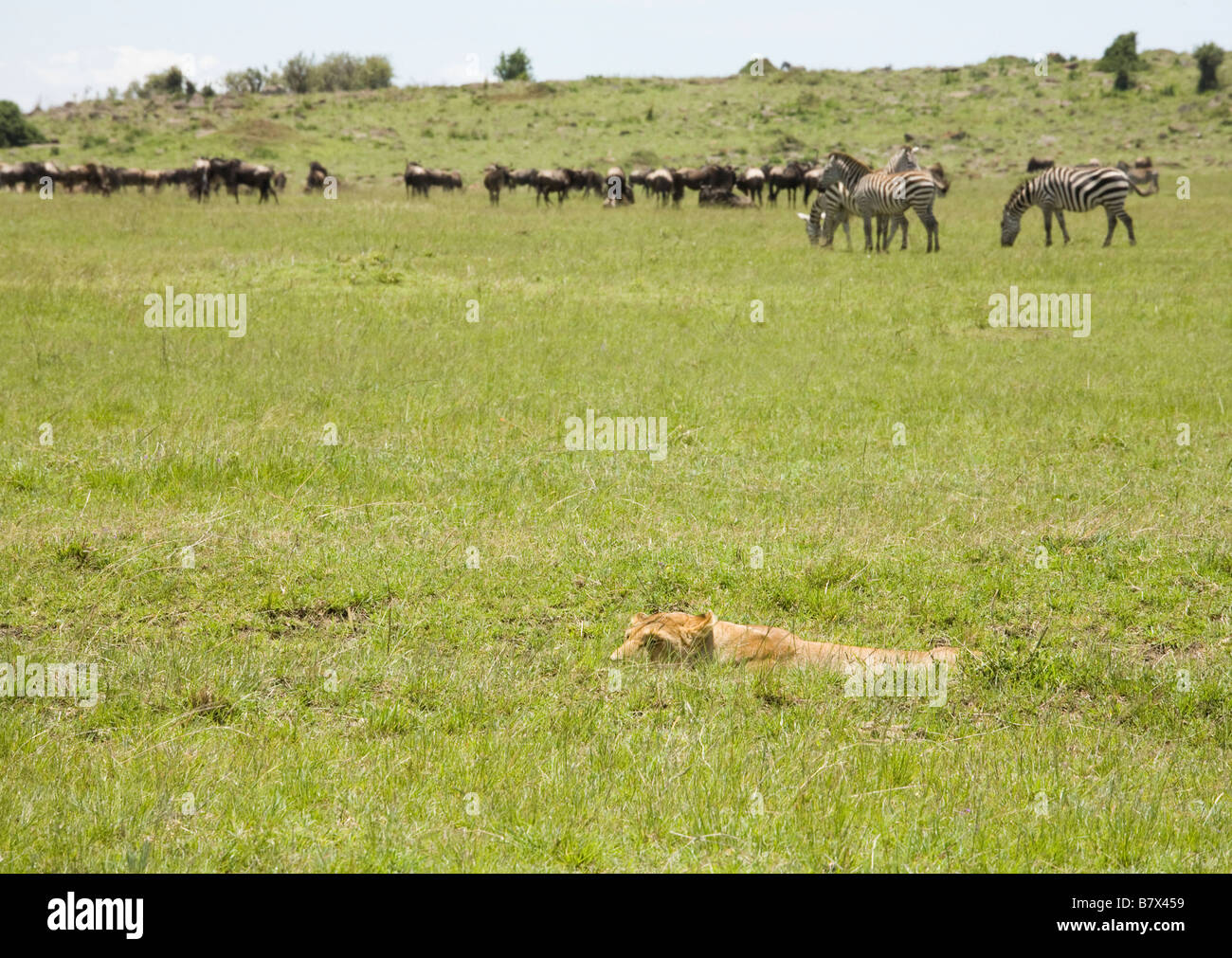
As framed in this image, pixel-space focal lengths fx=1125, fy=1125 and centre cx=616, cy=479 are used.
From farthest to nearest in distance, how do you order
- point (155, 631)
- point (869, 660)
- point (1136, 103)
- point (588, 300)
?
point (1136, 103)
point (588, 300)
point (155, 631)
point (869, 660)

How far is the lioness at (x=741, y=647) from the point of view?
584cm

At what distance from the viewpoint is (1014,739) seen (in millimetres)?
5008

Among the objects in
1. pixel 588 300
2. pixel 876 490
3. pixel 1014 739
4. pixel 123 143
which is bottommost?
pixel 1014 739

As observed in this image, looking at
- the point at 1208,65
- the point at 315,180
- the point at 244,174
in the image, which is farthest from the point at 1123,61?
the point at 244,174

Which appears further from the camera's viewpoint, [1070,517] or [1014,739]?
[1070,517]

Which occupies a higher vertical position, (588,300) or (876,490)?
(588,300)

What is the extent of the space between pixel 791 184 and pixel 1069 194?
1264 centimetres

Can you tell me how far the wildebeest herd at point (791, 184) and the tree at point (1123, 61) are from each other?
20450mm

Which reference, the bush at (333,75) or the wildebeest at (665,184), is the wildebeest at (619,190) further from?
the bush at (333,75)

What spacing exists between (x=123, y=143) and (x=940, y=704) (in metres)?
51.9

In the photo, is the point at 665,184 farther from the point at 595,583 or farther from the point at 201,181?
the point at 595,583

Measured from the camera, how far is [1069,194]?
25172mm
